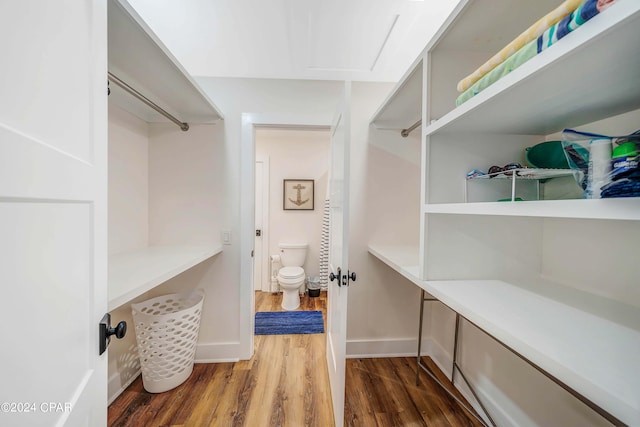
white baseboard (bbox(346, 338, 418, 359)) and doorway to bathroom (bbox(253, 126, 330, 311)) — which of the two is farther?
doorway to bathroom (bbox(253, 126, 330, 311))

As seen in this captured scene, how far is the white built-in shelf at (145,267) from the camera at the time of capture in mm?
865

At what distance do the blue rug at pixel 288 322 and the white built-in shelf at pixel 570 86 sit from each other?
2.13 m

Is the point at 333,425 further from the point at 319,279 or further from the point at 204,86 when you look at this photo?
the point at 204,86

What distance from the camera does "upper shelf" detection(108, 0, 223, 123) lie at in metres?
0.88

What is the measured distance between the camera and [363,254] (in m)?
1.94

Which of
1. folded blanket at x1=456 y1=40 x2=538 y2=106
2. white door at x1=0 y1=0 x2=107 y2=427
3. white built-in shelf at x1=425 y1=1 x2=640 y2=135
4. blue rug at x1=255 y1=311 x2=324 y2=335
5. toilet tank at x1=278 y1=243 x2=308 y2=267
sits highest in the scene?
folded blanket at x1=456 y1=40 x2=538 y2=106

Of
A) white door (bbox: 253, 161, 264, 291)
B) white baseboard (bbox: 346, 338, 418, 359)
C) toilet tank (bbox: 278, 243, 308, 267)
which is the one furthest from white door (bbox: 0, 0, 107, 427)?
white door (bbox: 253, 161, 264, 291)

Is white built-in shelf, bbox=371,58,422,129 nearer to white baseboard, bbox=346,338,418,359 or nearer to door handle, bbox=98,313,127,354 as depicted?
door handle, bbox=98,313,127,354

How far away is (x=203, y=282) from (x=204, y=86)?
1.58 metres

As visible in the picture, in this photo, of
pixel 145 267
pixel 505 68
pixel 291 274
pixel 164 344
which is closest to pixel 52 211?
pixel 145 267

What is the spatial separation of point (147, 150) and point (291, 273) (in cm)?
188

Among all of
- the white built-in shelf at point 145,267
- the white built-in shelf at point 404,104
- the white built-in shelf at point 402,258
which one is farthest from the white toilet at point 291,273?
the white built-in shelf at point 404,104

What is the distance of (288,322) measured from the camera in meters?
2.48

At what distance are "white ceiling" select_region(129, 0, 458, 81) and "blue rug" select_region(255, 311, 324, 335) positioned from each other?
2319 mm
